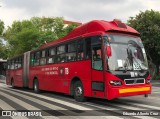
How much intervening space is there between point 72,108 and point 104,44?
273cm

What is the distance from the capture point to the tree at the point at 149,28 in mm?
35094

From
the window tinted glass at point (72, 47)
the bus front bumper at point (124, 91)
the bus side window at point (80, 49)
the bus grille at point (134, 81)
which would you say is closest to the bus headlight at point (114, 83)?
the bus front bumper at point (124, 91)

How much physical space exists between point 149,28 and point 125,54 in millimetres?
24413

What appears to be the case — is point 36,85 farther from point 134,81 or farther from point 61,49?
point 134,81

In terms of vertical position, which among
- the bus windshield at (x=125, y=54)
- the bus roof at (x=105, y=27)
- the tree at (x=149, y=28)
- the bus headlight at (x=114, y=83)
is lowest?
the bus headlight at (x=114, y=83)

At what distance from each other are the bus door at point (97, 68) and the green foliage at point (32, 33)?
Answer: 3597 centimetres

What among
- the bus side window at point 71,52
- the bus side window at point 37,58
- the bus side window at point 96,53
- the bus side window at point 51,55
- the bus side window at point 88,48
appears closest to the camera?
the bus side window at point 96,53

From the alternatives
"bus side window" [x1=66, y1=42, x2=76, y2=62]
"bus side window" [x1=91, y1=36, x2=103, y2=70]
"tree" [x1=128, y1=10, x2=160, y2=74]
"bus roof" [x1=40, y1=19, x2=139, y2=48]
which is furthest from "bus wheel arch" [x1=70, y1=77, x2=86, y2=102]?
"tree" [x1=128, y1=10, x2=160, y2=74]

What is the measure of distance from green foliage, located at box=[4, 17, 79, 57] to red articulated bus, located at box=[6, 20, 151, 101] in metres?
33.5

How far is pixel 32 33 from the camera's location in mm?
51312

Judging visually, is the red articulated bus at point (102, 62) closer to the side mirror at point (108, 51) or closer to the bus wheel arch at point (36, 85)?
the side mirror at point (108, 51)

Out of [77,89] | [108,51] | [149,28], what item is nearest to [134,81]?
[108,51]

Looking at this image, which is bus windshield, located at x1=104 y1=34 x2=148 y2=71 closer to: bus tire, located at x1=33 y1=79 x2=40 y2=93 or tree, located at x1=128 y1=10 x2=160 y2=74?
bus tire, located at x1=33 y1=79 x2=40 y2=93

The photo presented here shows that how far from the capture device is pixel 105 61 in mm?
11516
